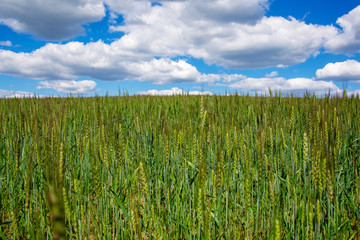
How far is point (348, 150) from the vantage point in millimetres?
2420

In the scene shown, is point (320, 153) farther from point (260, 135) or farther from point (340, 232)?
point (340, 232)

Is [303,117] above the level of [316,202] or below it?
above

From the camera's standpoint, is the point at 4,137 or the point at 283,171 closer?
the point at 283,171

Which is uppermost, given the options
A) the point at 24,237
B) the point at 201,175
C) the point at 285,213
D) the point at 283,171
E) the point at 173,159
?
the point at 201,175

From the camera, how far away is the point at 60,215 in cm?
38

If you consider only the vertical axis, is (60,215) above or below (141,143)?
above

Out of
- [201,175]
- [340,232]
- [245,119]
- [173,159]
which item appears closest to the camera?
[201,175]

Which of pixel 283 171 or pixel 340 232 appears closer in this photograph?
pixel 340 232

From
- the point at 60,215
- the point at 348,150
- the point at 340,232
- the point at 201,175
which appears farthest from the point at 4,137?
the point at 348,150

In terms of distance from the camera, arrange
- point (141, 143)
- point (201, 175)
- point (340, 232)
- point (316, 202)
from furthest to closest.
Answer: point (141, 143)
point (340, 232)
point (316, 202)
point (201, 175)

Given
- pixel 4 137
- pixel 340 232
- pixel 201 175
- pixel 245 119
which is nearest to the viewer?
pixel 201 175

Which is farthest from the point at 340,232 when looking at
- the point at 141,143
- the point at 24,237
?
the point at 24,237

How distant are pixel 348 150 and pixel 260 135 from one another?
1.55 meters

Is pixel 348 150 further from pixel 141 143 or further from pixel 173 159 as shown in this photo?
pixel 141 143
